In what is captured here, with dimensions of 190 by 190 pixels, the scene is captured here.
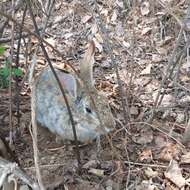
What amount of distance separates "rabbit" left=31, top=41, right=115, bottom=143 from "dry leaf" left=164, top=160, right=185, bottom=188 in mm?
510

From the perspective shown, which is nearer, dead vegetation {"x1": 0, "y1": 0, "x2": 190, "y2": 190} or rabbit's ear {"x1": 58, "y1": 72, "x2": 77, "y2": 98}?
dead vegetation {"x1": 0, "y1": 0, "x2": 190, "y2": 190}

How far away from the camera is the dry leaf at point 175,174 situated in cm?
343

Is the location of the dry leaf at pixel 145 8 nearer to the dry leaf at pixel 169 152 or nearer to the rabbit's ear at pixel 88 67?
the rabbit's ear at pixel 88 67

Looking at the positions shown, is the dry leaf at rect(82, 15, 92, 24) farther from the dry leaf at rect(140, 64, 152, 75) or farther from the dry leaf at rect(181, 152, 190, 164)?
the dry leaf at rect(181, 152, 190, 164)

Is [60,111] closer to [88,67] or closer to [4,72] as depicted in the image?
[88,67]

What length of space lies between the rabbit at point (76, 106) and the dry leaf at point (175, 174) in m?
0.51

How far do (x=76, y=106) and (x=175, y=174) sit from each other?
849mm

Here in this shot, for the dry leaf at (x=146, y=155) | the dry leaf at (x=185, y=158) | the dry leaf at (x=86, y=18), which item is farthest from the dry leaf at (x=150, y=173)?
the dry leaf at (x=86, y=18)

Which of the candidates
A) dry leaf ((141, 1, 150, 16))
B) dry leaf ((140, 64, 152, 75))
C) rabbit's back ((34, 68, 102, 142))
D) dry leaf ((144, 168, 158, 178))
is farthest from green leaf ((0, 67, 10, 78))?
dry leaf ((141, 1, 150, 16))

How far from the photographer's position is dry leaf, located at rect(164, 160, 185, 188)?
3431 millimetres

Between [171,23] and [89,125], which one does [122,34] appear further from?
[89,125]

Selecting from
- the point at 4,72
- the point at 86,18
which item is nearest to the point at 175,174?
the point at 4,72

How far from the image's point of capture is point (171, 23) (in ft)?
16.2

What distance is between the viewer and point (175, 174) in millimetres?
3477
